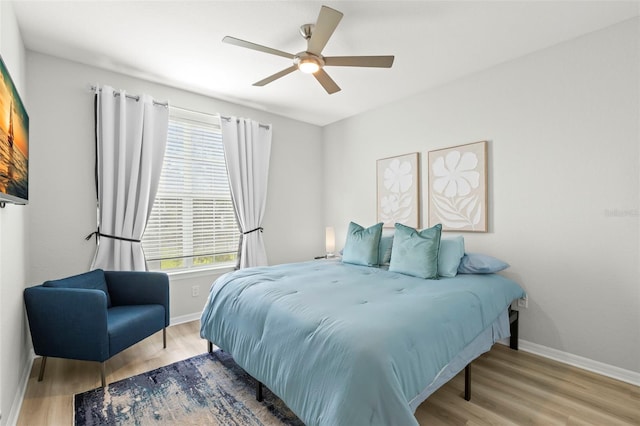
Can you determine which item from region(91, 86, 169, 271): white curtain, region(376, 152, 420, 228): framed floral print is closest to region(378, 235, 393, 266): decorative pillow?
region(376, 152, 420, 228): framed floral print

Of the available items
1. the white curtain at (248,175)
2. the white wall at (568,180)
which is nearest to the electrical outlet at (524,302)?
the white wall at (568,180)

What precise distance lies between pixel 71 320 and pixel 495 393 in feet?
9.98

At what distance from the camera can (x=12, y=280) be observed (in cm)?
197

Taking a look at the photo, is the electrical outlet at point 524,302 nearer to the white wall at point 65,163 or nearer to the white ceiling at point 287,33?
the white ceiling at point 287,33

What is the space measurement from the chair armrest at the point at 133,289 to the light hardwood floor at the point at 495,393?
1.47 feet

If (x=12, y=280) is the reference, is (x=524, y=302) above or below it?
below

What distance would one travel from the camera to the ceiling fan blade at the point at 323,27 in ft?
A: 5.84

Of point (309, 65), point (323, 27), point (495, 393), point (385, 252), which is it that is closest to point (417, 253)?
point (385, 252)

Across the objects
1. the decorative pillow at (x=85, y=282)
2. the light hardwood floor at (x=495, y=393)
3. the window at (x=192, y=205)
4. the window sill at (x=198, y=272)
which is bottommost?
the light hardwood floor at (x=495, y=393)

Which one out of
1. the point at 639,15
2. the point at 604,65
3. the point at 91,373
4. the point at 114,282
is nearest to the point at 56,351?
the point at 91,373

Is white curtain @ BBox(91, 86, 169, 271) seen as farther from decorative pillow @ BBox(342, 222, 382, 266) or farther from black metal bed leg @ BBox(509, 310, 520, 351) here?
black metal bed leg @ BBox(509, 310, 520, 351)

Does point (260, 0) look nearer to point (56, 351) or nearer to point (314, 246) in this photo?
point (56, 351)

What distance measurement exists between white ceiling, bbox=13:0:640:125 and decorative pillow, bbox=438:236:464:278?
1727 millimetres

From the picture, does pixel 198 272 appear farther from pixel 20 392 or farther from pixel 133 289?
pixel 20 392
